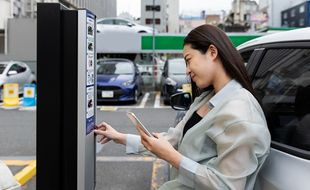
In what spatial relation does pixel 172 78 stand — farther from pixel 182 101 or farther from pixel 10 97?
pixel 182 101

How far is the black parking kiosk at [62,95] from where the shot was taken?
7.13ft

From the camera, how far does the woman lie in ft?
5.31

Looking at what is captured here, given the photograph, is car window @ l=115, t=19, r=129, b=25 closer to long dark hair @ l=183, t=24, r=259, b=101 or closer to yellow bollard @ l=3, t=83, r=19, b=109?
yellow bollard @ l=3, t=83, r=19, b=109

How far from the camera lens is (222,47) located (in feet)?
5.94

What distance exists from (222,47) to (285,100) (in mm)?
523

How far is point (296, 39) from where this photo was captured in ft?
6.17

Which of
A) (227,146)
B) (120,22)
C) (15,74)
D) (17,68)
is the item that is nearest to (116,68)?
(15,74)

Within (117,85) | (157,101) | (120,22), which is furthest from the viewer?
(120,22)

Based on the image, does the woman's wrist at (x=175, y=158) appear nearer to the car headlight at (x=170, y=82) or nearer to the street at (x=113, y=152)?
the street at (x=113, y=152)

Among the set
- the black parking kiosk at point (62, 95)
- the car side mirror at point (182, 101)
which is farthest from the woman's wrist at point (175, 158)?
the car side mirror at point (182, 101)

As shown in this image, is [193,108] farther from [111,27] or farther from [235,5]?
[235,5]

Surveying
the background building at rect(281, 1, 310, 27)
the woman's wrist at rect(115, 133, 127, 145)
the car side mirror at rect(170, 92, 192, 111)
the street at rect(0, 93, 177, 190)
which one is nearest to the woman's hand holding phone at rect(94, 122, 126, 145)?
the woman's wrist at rect(115, 133, 127, 145)

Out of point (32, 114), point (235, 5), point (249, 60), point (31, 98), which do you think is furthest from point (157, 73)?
point (235, 5)

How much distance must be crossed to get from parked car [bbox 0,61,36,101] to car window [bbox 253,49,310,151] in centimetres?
1346
